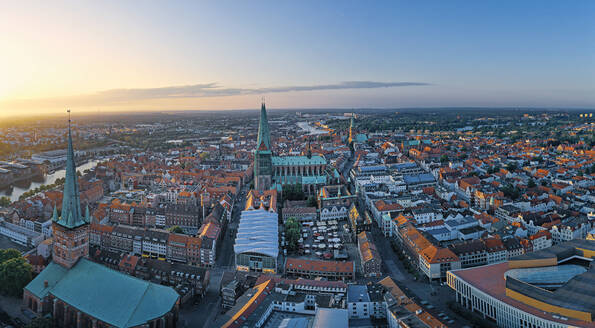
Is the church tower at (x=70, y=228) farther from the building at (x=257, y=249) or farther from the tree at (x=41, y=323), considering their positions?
the building at (x=257, y=249)

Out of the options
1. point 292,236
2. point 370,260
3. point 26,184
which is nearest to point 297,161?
point 292,236

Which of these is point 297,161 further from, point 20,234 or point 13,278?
point 13,278

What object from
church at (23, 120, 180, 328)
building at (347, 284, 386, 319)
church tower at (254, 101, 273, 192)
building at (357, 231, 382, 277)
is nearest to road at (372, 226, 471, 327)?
building at (357, 231, 382, 277)

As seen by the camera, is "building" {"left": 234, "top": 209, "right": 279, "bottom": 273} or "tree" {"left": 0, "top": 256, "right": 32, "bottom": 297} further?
"building" {"left": 234, "top": 209, "right": 279, "bottom": 273}

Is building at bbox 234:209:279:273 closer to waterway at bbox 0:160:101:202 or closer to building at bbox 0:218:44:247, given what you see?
building at bbox 0:218:44:247

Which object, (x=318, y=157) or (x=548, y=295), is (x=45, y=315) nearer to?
(x=548, y=295)
